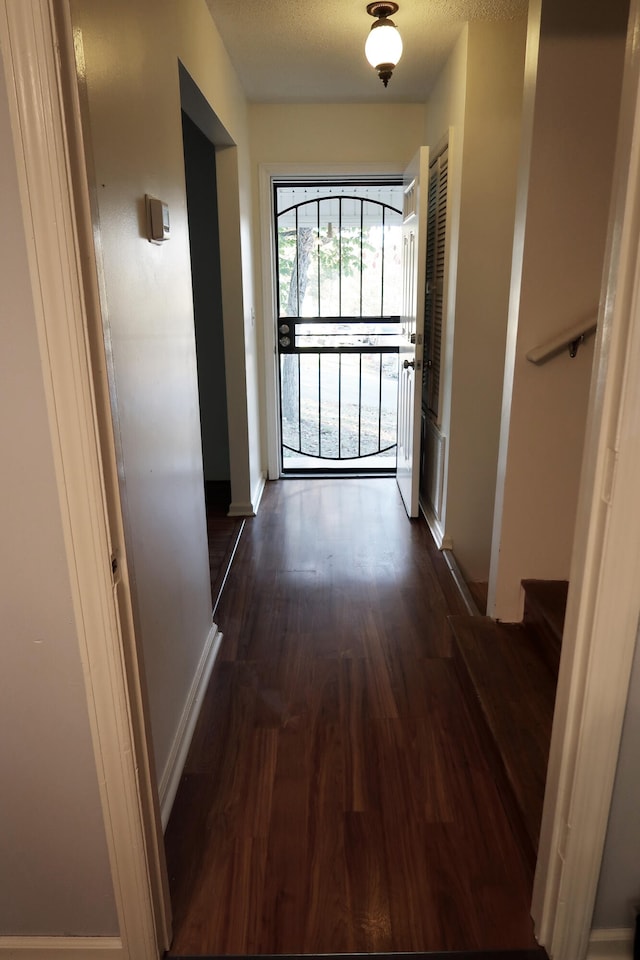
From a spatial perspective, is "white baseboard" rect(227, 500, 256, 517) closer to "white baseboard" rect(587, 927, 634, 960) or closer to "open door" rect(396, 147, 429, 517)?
"open door" rect(396, 147, 429, 517)

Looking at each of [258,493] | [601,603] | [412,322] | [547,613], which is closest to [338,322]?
[412,322]

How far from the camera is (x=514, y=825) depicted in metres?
1.68

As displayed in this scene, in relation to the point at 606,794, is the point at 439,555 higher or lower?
lower

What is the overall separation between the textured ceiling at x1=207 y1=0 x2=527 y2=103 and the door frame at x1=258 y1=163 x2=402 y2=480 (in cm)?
36

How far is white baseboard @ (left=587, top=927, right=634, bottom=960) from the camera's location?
134cm

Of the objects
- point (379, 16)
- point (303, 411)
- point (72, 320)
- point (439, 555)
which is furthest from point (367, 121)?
point (72, 320)

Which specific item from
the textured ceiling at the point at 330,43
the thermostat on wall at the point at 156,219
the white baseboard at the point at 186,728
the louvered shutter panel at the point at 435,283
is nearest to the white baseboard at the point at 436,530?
the louvered shutter panel at the point at 435,283

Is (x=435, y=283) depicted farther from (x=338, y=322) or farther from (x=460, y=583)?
(x=460, y=583)

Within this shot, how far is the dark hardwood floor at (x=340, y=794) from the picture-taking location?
4.78 feet

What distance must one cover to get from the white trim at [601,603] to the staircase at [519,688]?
275 millimetres

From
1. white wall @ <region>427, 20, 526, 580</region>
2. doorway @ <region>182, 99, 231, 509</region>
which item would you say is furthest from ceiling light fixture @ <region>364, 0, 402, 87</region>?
doorway @ <region>182, 99, 231, 509</region>

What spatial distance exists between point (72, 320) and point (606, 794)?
1.27 m

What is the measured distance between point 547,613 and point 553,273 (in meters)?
1.12

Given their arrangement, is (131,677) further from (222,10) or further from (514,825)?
(222,10)
